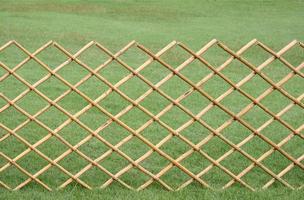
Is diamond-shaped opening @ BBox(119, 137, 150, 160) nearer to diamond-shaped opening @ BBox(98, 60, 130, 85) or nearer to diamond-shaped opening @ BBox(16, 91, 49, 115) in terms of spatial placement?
diamond-shaped opening @ BBox(16, 91, 49, 115)

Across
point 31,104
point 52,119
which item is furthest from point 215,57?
point 52,119

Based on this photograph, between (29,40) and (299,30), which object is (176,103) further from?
(299,30)

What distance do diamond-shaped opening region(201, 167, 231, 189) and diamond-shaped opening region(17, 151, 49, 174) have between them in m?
1.41

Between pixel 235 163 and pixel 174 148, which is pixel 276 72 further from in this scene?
pixel 235 163

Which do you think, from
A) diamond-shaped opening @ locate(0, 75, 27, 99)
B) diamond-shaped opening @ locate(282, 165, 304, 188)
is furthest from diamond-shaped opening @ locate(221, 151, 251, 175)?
diamond-shaped opening @ locate(0, 75, 27, 99)

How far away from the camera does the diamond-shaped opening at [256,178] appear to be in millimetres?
4523

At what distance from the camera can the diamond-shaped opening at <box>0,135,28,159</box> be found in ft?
16.7

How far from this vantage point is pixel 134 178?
4543mm

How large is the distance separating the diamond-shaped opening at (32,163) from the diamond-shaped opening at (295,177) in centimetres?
209

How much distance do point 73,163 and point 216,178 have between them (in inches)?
49.9

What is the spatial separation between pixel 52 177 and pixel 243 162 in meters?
1.73

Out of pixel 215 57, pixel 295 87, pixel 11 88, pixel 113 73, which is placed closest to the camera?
pixel 11 88

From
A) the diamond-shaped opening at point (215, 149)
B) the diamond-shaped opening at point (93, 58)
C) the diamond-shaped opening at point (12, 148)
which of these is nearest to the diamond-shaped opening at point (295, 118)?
the diamond-shaped opening at point (215, 149)

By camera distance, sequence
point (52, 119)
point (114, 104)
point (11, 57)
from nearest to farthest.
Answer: point (52, 119), point (114, 104), point (11, 57)
